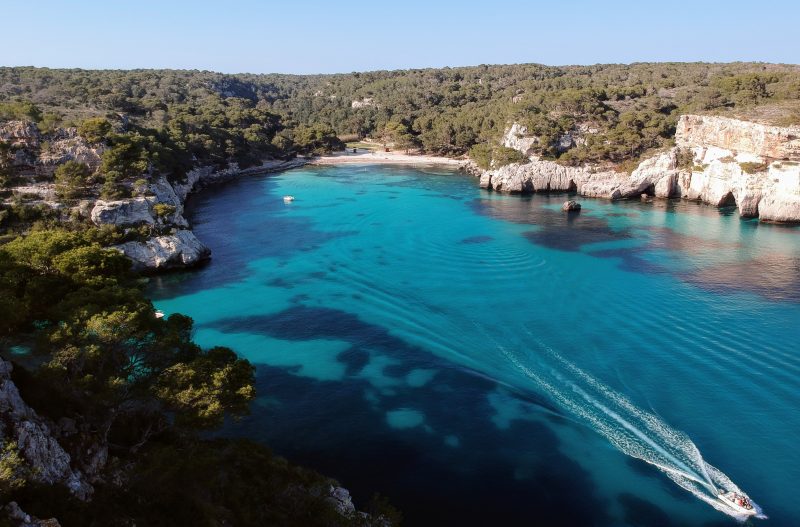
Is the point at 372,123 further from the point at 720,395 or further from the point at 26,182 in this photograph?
the point at 720,395

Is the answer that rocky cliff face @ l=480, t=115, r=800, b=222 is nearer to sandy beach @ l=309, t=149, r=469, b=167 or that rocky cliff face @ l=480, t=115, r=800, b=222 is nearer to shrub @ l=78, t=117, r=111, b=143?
sandy beach @ l=309, t=149, r=469, b=167

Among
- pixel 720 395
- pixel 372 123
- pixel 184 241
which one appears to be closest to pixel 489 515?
pixel 720 395

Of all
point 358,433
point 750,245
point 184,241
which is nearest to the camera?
point 358,433

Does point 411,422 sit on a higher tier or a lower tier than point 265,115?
lower

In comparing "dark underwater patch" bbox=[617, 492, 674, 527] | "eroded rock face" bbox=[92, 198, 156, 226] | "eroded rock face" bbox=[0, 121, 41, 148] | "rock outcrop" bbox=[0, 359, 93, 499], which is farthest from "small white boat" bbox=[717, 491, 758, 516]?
"eroded rock face" bbox=[0, 121, 41, 148]

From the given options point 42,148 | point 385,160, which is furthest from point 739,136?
point 42,148

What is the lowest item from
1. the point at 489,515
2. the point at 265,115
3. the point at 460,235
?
the point at 489,515
